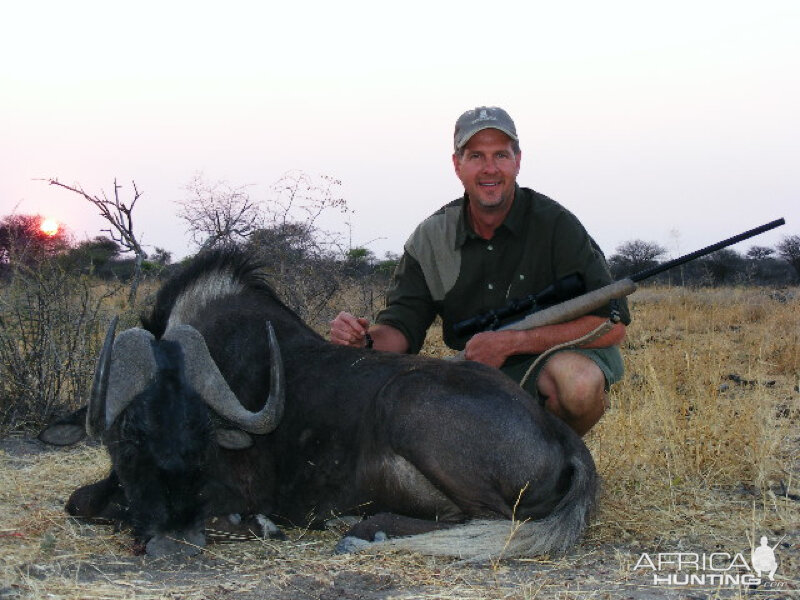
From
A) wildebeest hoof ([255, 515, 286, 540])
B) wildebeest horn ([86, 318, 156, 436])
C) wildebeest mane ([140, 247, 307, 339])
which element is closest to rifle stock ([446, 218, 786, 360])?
wildebeest mane ([140, 247, 307, 339])

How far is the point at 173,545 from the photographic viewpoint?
3855 millimetres

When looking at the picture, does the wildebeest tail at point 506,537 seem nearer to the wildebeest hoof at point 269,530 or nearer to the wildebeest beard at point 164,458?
the wildebeest hoof at point 269,530

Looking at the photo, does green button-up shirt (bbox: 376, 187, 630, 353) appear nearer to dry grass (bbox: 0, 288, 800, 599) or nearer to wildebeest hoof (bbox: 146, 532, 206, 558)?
dry grass (bbox: 0, 288, 800, 599)

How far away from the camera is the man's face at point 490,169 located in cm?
537

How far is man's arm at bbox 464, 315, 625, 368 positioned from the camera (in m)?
4.98

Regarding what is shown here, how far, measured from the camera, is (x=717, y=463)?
5145 mm

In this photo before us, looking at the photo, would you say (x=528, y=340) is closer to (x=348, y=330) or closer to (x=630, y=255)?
(x=348, y=330)

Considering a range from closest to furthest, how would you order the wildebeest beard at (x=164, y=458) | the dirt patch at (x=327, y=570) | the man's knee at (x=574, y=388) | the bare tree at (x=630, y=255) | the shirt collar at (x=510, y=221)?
the dirt patch at (x=327, y=570)
the wildebeest beard at (x=164, y=458)
the man's knee at (x=574, y=388)
the shirt collar at (x=510, y=221)
the bare tree at (x=630, y=255)

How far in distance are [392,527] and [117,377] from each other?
1.37m

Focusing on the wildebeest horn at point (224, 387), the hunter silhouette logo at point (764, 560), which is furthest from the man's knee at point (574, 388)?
the wildebeest horn at point (224, 387)

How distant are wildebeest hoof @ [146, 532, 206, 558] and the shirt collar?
2.46 meters

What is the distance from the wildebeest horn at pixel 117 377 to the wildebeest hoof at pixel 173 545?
0.57m

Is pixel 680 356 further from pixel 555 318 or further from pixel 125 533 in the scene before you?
pixel 125 533

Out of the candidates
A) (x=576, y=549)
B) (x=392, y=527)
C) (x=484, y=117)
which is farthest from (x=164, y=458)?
(x=484, y=117)
